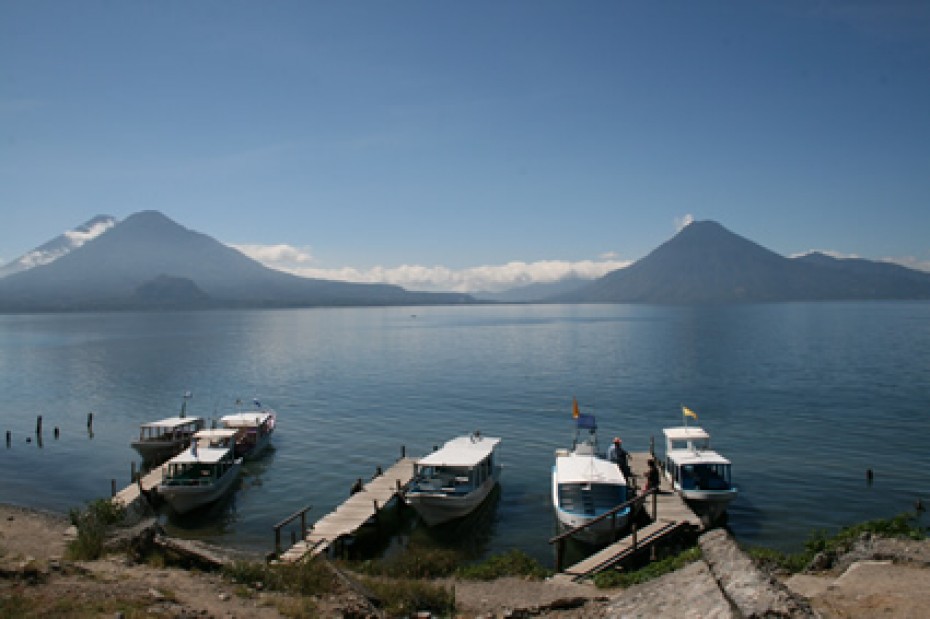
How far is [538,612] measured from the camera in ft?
52.4

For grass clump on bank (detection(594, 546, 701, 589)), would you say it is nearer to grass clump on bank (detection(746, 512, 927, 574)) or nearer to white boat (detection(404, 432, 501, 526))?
grass clump on bank (detection(746, 512, 927, 574))

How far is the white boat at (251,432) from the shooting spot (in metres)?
42.9

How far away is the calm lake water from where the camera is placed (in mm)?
32125

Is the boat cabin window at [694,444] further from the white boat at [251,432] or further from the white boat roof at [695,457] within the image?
the white boat at [251,432]

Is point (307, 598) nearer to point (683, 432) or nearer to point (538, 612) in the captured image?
point (538, 612)

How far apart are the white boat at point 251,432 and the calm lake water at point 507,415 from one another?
4.79 feet

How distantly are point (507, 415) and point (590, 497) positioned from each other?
90.9 ft

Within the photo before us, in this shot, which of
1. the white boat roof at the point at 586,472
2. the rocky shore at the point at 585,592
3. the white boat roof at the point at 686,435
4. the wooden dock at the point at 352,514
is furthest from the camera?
the white boat roof at the point at 686,435

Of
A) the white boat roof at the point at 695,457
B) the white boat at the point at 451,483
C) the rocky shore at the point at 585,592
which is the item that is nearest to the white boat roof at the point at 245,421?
the white boat at the point at 451,483

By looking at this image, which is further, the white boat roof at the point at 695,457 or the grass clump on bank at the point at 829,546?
the white boat roof at the point at 695,457

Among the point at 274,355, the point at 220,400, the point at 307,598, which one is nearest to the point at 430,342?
the point at 274,355

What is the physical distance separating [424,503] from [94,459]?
92.6 feet

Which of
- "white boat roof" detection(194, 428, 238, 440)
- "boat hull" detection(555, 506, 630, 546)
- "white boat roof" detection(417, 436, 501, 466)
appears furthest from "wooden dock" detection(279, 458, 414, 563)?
"white boat roof" detection(194, 428, 238, 440)

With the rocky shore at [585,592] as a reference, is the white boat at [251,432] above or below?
below
